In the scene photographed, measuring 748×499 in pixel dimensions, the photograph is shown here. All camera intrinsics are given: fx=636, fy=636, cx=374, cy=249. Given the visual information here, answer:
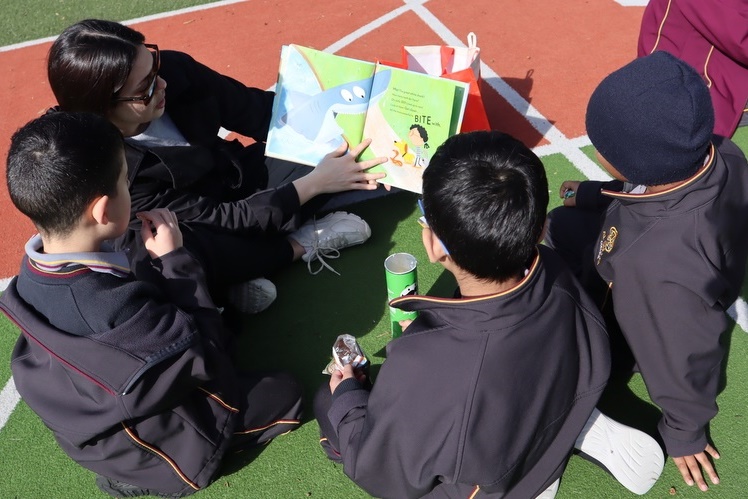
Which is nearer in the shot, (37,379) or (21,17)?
(37,379)

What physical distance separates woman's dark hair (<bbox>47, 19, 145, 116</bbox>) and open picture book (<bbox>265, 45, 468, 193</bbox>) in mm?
1001

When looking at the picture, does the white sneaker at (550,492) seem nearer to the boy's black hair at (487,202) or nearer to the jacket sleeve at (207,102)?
the boy's black hair at (487,202)

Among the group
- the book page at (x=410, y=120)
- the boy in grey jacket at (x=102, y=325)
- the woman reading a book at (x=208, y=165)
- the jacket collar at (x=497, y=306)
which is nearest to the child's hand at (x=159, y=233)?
the boy in grey jacket at (x=102, y=325)

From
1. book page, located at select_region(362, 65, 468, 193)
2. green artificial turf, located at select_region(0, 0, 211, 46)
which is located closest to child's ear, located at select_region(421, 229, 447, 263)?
book page, located at select_region(362, 65, 468, 193)

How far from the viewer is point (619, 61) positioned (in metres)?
5.21

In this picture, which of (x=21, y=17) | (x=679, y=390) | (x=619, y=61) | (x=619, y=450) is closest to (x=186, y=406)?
(x=619, y=450)

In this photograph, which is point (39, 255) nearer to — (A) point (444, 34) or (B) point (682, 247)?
(B) point (682, 247)

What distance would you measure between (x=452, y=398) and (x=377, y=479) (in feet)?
→ 1.55

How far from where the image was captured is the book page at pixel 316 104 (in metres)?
→ 3.60

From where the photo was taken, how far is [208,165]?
3500 millimetres

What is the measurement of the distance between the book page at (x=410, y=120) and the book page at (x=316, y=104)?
0.28 feet

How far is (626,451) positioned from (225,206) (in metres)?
2.29

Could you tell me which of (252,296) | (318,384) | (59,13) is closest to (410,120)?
(252,296)

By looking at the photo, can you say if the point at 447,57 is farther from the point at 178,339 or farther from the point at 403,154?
the point at 178,339
